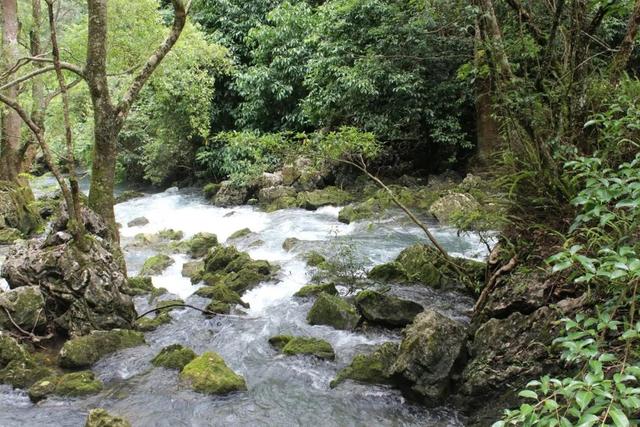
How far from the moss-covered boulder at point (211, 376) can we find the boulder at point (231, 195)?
35.1 feet

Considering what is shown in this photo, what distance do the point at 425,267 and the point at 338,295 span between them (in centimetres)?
155

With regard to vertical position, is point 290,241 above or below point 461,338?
below

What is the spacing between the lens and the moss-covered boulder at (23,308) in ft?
21.5

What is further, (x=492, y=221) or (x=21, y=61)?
(x=21, y=61)

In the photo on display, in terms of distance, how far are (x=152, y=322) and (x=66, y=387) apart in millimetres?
1915

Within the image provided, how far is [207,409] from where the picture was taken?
18.1 feet

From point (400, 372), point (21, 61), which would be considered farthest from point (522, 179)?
point (21, 61)

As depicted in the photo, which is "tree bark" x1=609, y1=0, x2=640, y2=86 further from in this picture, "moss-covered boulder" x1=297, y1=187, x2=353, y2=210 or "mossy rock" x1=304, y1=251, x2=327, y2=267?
"moss-covered boulder" x1=297, y1=187, x2=353, y2=210

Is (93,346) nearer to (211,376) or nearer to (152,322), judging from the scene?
(152,322)

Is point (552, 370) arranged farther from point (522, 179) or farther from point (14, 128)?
point (14, 128)

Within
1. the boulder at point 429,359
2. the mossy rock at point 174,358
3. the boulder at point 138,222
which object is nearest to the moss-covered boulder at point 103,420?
the mossy rock at point 174,358

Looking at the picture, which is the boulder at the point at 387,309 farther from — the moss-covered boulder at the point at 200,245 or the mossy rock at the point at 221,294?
the moss-covered boulder at the point at 200,245

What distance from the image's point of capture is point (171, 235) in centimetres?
1326

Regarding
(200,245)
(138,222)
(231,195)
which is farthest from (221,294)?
(231,195)
